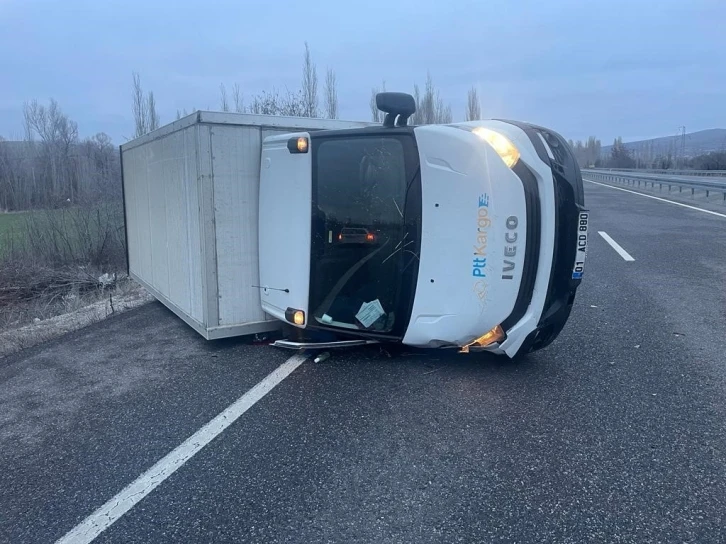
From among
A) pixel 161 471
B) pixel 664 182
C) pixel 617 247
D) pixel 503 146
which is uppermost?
pixel 503 146

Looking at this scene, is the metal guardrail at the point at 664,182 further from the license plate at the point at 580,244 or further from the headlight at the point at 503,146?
the headlight at the point at 503,146

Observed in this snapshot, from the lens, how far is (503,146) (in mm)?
4125

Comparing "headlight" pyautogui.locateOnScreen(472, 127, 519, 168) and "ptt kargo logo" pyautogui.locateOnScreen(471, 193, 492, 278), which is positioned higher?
"headlight" pyautogui.locateOnScreen(472, 127, 519, 168)

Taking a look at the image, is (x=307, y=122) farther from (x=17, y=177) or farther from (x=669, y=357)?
(x=17, y=177)

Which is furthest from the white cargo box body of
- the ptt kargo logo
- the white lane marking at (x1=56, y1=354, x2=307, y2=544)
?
the ptt kargo logo

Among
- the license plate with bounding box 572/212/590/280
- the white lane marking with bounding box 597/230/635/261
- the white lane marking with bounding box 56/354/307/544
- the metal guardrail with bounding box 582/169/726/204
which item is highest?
the metal guardrail with bounding box 582/169/726/204

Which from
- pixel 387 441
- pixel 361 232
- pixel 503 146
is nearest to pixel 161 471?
pixel 387 441

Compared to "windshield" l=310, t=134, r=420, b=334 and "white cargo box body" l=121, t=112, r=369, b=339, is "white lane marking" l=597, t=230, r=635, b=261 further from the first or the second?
"windshield" l=310, t=134, r=420, b=334

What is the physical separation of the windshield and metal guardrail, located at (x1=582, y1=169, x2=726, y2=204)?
1707 cm

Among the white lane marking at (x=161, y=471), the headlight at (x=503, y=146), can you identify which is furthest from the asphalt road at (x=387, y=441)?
the headlight at (x=503, y=146)

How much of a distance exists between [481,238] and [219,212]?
2290 millimetres

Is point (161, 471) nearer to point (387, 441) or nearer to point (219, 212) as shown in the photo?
point (387, 441)

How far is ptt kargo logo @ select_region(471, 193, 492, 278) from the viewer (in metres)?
4.12

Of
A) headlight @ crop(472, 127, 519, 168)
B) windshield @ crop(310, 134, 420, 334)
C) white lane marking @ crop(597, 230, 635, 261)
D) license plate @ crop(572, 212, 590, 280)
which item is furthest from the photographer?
white lane marking @ crop(597, 230, 635, 261)
